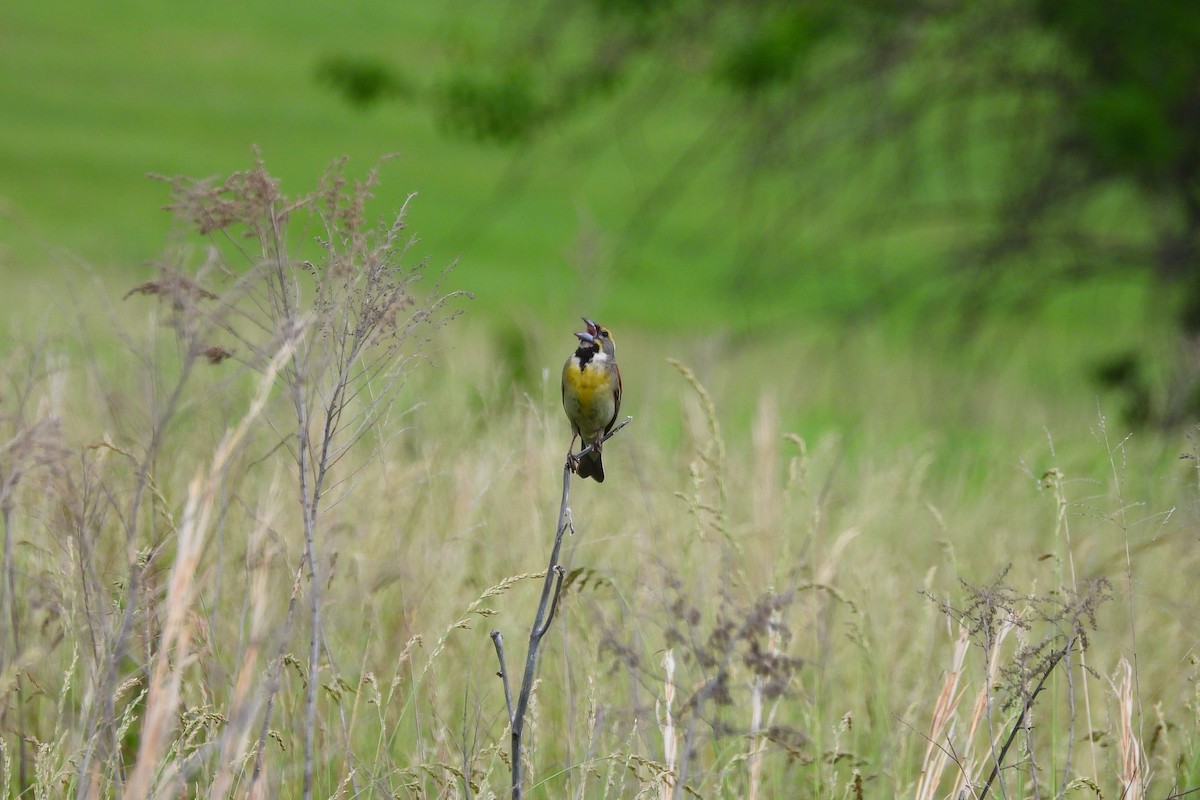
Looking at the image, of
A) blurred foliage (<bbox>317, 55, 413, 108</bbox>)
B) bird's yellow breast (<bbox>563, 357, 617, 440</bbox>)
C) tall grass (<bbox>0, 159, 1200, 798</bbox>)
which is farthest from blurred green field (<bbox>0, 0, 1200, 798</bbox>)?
blurred foliage (<bbox>317, 55, 413, 108</bbox>)

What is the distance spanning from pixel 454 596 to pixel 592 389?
31.6 inches

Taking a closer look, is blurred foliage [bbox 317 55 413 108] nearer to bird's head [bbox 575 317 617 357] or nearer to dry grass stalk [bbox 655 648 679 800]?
bird's head [bbox 575 317 617 357]

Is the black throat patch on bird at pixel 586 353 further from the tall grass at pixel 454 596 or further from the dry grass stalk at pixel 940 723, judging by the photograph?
the dry grass stalk at pixel 940 723

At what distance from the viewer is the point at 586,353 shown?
9.13 feet

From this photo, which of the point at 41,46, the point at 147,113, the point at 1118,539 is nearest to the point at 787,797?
the point at 1118,539

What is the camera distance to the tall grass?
6.28 feet

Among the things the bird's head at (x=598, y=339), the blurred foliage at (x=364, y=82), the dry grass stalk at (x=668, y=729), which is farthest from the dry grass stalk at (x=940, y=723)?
the blurred foliage at (x=364, y=82)

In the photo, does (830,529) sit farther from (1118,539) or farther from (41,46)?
(41,46)

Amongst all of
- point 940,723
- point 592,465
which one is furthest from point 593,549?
point 940,723

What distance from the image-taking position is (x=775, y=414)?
4898mm

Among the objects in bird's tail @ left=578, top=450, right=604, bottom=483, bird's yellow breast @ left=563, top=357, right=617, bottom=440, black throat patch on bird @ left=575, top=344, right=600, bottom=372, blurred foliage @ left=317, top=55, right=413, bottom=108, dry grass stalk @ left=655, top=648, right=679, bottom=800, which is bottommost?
dry grass stalk @ left=655, top=648, right=679, bottom=800

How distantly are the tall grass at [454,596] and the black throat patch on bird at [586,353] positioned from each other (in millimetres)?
96

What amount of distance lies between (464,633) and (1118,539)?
2.33m

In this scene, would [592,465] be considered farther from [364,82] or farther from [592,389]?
[364,82]
